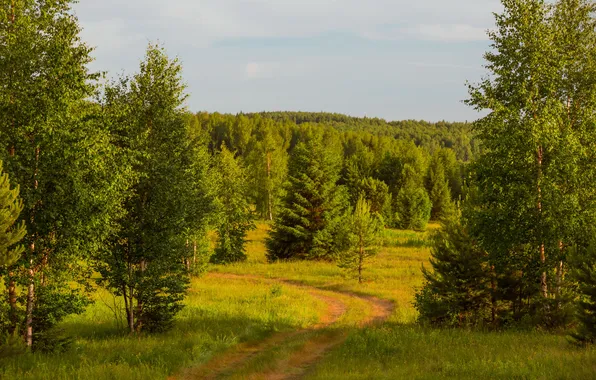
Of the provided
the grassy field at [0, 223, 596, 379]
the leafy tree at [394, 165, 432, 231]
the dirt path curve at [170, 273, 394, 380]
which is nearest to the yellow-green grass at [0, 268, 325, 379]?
the grassy field at [0, 223, 596, 379]

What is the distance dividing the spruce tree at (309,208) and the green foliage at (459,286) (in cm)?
2418

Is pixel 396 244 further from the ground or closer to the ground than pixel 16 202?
closer to the ground

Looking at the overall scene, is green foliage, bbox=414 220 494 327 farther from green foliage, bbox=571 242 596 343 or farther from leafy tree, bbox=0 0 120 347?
leafy tree, bbox=0 0 120 347

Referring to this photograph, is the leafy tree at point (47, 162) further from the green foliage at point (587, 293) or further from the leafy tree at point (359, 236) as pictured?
the leafy tree at point (359, 236)

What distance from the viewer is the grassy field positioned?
488 inches

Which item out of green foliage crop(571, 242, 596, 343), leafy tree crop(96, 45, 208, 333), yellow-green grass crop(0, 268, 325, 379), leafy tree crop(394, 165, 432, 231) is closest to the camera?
yellow-green grass crop(0, 268, 325, 379)

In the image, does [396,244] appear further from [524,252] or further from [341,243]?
[524,252]

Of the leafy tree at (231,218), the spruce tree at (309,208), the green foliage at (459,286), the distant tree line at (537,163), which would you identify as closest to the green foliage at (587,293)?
the distant tree line at (537,163)

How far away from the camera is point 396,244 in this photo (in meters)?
58.8

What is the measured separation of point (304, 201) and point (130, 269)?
29.2 metres

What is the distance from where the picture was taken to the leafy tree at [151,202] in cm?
1748

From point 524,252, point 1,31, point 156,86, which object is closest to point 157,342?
point 156,86

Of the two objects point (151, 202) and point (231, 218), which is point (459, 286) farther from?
point (231, 218)

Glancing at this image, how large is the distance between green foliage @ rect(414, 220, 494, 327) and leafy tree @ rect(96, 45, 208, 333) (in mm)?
11605
